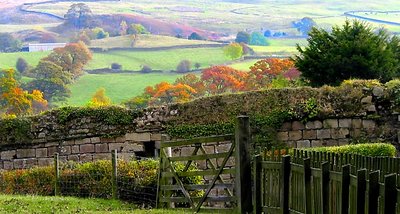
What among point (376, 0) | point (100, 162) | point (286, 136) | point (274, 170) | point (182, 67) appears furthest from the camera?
point (376, 0)

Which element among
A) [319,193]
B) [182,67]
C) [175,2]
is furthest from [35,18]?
[319,193]

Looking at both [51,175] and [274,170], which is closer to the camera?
[274,170]

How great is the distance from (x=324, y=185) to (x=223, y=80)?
5051 centimetres

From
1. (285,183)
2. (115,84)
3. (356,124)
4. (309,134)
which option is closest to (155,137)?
(309,134)

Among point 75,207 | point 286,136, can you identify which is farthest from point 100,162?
point 286,136

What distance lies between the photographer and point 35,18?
457 ft

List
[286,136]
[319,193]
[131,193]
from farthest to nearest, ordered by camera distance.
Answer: [286,136]
[131,193]
[319,193]

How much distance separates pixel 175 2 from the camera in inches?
6555

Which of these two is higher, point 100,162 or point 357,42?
point 357,42

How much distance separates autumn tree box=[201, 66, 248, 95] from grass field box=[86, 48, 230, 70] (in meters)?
27.6

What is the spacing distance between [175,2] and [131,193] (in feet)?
492

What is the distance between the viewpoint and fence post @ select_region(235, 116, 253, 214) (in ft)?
43.9

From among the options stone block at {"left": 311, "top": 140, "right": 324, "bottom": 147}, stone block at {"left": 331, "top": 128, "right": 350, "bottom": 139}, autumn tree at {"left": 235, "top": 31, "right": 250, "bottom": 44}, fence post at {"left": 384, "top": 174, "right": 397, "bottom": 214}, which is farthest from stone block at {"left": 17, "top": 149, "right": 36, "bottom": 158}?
autumn tree at {"left": 235, "top": 31, "right": 250, "bottom": 44}

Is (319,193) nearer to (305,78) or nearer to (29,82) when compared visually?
(305,78)
